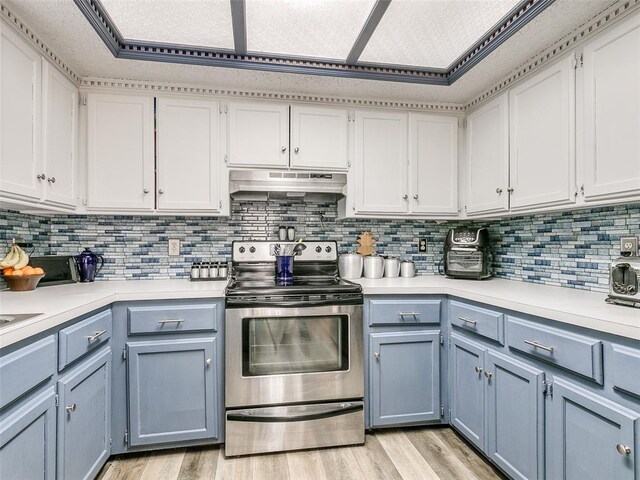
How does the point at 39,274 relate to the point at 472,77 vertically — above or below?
below

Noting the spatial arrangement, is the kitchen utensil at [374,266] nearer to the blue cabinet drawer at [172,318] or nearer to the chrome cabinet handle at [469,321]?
the chrome cabinet handle at [469,321]

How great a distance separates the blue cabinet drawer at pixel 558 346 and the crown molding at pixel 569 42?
1341mm

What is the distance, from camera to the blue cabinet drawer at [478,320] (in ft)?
5.53

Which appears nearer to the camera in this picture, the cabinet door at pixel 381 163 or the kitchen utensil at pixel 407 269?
the cabinet door at pixel 381 163

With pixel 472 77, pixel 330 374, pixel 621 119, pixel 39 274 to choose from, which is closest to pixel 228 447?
pixel 330 374

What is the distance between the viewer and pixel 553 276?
212 centimetres

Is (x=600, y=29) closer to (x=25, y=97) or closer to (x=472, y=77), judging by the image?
(x=472, y=77)

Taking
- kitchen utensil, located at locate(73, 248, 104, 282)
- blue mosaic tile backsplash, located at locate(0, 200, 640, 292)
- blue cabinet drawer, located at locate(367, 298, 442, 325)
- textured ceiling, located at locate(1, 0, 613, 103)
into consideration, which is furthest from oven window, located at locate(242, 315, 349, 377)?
textured ceiling, located at locate(1, 0, 613, 103)

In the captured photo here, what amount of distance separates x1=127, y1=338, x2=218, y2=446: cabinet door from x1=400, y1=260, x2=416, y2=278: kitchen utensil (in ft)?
4.79

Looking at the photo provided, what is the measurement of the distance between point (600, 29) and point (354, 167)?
1416mm

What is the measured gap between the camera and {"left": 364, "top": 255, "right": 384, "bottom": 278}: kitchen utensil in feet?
8.24

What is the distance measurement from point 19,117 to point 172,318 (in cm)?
117

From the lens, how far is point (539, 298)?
1.63m

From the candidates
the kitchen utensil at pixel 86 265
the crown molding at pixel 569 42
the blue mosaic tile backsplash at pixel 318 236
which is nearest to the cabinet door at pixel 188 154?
the blue mosaic tile backsplash at pixel 318 236
